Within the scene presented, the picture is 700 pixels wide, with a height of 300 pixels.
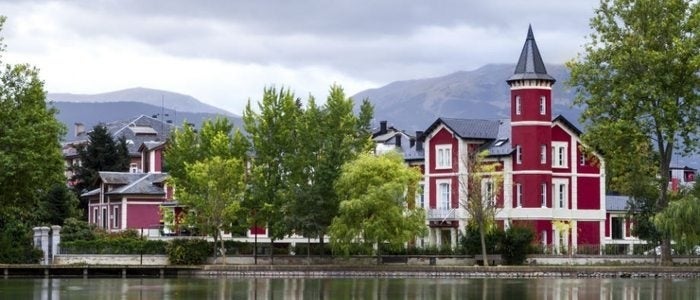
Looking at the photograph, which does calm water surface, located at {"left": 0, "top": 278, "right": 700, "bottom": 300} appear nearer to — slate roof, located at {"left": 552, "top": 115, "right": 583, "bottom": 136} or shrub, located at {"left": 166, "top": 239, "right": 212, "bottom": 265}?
shrub, located at {"left": 166, "top": 239, "right": 212, "bottom": 265}

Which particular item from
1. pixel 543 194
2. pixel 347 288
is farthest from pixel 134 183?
pixel 347 288

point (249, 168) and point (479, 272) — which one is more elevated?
point (249, 168)

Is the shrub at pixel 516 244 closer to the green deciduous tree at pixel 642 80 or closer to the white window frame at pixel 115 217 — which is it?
the green deciduous tree at pixel 642 80

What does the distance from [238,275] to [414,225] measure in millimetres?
10214

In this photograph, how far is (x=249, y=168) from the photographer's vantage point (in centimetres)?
8669

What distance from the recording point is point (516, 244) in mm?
79688

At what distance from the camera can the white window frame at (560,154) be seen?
299 ft

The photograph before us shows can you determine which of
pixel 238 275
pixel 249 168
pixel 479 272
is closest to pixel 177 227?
pixel 249 168

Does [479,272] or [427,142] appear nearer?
[479,272]

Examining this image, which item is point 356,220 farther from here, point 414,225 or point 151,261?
point 151,261

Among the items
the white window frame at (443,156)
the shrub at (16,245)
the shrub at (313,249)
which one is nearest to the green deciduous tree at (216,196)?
the shrub at (313,249)

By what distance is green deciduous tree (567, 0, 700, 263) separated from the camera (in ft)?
251

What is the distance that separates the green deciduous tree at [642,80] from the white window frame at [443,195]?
Result: 15.1m

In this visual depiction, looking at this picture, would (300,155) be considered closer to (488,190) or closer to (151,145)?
(488,190)
